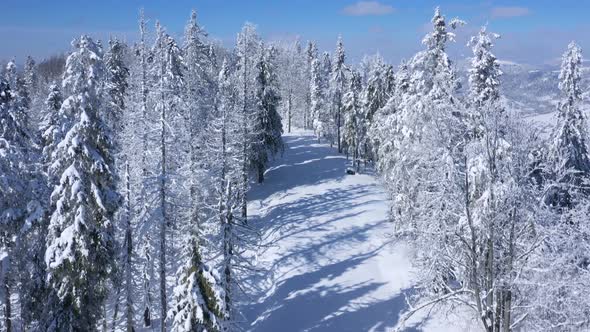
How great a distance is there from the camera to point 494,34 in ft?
78.9

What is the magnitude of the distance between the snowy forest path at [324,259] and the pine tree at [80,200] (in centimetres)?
1215

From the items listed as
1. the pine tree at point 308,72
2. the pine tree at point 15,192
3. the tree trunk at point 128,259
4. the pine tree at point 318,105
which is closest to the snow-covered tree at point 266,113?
the tree trunk at point 128,259

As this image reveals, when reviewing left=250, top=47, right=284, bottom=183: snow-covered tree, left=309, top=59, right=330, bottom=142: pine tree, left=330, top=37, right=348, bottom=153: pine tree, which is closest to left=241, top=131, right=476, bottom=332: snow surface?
left=250, top=47, right=284, bottom=183: snow-covered tree

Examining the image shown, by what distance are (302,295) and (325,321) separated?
316 centimetres

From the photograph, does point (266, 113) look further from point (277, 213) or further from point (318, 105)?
point (318, 105)

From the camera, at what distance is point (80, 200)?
1741cm

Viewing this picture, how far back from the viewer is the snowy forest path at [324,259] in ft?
91.9

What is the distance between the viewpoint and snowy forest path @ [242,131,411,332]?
2802 centimetres

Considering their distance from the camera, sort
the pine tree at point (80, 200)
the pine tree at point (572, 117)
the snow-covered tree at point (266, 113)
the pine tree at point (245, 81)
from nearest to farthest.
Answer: the pine tree at point (80, 200) → the pine tree at point (572, 117) → the pine tree at point (245, 81) → the snow-covered tree at point (266, 113)

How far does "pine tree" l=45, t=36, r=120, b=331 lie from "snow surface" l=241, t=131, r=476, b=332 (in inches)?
474

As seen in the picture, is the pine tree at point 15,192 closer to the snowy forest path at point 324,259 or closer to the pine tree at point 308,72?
the snowy forest path at point 324,259

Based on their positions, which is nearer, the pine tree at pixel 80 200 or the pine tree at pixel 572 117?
the pine tree at pixel 80 200

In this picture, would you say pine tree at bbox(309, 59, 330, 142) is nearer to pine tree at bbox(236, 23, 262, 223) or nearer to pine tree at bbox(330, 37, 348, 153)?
pine tree at bbox(330, 37, 348, 153)

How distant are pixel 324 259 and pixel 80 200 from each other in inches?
801
